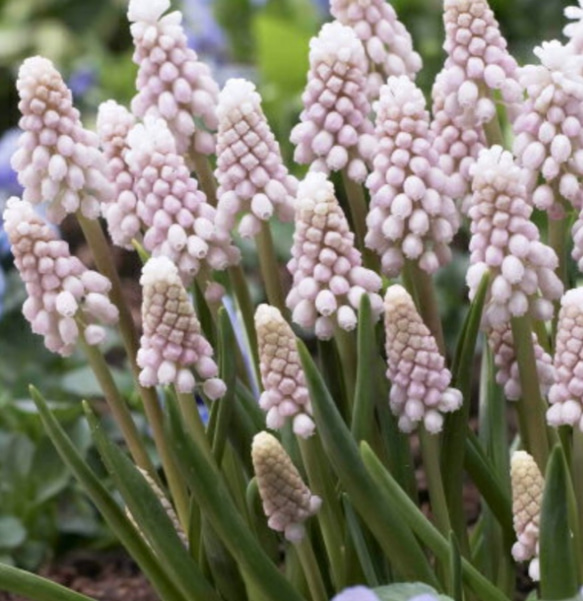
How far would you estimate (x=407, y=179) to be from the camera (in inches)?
58.4

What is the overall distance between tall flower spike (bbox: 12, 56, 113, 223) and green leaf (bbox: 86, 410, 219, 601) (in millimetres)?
222

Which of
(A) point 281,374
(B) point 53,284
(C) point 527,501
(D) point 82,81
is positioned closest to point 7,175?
(D) point 82,81

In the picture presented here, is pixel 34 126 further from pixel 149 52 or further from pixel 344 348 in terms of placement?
pixel 344 348

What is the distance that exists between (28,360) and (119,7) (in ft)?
8.21

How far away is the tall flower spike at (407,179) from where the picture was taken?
4.86 feet

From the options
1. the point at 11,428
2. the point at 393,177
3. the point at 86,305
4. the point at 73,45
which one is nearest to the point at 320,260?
the point at 393,177

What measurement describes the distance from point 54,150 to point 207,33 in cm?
312

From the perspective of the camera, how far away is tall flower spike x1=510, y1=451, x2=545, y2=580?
1.44 meters

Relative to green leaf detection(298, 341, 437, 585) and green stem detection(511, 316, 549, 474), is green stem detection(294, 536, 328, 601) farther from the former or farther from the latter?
green stem detection(511, 316, 549, 474)

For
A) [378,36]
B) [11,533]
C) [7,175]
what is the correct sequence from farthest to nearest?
[7,175] → [11,533] → [378,36]

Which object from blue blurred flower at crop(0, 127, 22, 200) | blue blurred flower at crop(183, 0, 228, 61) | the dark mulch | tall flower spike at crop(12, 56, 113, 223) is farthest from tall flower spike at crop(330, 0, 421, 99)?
blue blurred flower at crop(183, 0, 228, 61)

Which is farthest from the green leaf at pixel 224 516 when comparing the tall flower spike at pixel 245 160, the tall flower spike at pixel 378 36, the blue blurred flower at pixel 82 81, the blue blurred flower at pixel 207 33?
the blue blurred flower at pixel 207 33

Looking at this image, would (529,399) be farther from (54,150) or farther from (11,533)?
(11,533)

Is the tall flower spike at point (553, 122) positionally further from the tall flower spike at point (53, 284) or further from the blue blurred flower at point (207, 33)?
the blue blurred flower at point (207, 33)
